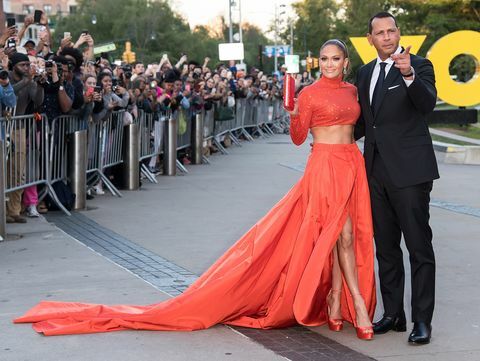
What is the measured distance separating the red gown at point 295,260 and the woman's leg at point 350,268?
0.28 ft

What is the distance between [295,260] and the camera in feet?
20.8

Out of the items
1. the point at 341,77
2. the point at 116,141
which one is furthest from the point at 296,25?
the point at 341,77

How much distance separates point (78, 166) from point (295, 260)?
6.54m

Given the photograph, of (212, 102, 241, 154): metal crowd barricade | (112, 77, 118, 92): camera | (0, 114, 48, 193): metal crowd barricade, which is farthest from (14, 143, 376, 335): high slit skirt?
(212, 102, 241, 154): metal crowd barricade

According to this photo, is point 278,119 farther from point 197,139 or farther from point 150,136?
point 150,136

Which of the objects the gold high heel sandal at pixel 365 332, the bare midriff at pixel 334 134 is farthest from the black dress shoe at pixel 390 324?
the bare midriff at pixel 334 134

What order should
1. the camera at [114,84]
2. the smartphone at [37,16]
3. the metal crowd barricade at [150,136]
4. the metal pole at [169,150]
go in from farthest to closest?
1. the metal pole at [169,150]
2. the metal crowd barricade at [150,136]
3. the camera at [114,84]
4. the smartphone at [37,16]

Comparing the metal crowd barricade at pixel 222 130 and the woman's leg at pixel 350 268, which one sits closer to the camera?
the woman's leg at pixel 350 268

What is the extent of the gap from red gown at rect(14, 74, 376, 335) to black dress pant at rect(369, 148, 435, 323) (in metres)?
0.08

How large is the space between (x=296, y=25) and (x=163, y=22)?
1554 centimetres

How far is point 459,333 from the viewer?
255 inches

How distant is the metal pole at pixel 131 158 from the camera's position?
15.2 metres

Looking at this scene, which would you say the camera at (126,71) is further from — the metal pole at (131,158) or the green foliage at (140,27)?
the green foliage at (140,27)

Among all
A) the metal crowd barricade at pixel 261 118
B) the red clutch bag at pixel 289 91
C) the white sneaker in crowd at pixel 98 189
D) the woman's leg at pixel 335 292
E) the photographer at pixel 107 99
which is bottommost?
the metal crowd barricade at pixel 261 118
